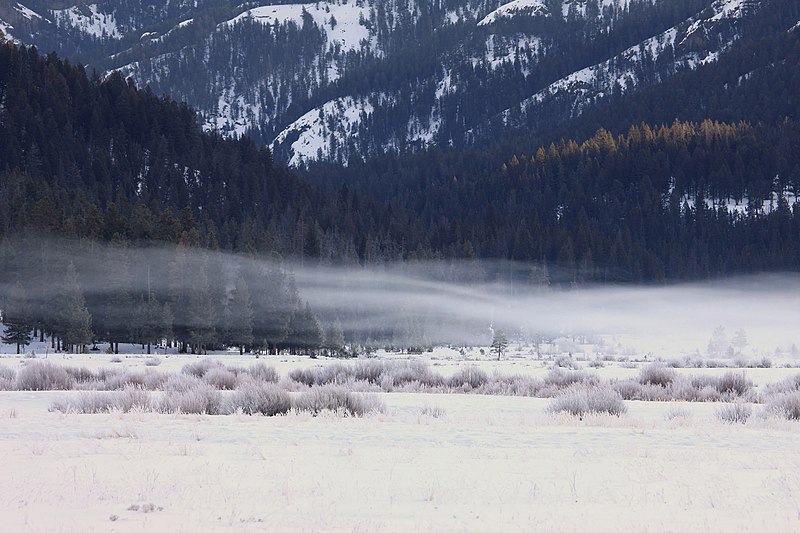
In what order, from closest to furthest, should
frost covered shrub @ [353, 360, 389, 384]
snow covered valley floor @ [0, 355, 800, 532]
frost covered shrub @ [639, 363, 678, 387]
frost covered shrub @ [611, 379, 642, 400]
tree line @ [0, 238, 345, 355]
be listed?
snow covered valley floor @ [0, 355, 800, 532] < frost covered shrub @ [611, 379, 642, 400] < frost covered shrub @ [639, 363, 678, 387] < frost covered shrub @ [353, 360, 389, 384] < tree line @ [0, 238, 345, 355]

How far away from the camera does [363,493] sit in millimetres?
7336

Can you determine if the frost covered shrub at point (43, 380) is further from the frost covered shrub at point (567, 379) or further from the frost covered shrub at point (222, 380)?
the frost covered shrub at point (567, 379)

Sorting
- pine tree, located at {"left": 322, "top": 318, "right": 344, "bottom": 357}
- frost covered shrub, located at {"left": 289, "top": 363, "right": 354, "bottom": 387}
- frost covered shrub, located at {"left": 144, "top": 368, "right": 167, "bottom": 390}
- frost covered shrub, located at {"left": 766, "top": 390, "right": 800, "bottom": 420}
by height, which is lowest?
pine tree, located at {"left": 322, "top": 318, "right": 344, "bottom": 357}

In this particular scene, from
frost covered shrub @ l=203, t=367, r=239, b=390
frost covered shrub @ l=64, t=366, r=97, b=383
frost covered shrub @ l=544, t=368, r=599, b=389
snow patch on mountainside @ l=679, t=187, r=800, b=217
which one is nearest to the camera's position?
frost covered shrub @ l=203, t=367, r=239, b=390

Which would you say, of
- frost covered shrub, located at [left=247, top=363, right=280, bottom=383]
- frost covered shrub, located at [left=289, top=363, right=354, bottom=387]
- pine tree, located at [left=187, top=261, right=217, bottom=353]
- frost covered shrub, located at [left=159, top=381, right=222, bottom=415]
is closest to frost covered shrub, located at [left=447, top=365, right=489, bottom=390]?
frost covered shrub, located at [left=289, top=363, right=354, bottom=387]

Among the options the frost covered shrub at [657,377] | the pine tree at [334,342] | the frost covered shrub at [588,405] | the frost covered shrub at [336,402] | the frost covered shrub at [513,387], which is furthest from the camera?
the pine tree at [334,342]

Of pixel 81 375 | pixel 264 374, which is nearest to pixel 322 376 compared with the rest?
pixel 264 374

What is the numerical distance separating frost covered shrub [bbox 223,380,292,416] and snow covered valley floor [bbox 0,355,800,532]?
3.29 feet

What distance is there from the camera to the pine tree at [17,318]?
171 feet

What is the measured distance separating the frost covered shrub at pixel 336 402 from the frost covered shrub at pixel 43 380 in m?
8.06

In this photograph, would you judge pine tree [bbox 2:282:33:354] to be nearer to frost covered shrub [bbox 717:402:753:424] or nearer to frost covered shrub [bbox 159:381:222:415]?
frost covered shrub [bbox 159:381:222:415]

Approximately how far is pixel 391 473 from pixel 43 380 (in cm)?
1447

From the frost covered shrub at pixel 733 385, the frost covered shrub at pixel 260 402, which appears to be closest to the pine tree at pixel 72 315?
the frost covered shrub at pixel 260 402

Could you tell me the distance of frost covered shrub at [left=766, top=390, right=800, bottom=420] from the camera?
47.2ft
